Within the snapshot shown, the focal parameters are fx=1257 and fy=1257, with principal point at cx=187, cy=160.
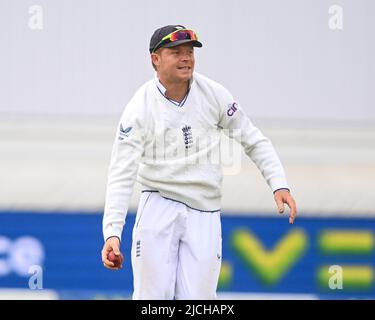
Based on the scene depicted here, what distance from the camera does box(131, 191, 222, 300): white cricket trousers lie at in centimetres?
549

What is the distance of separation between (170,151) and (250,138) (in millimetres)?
410

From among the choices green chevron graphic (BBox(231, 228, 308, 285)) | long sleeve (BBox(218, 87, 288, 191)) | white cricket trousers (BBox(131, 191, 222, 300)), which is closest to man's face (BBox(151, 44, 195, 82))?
long sleeve (BBox(218, 87, 288, 191))

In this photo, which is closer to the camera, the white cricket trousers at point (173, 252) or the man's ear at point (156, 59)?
the white cricket trousers at point (173, 252)

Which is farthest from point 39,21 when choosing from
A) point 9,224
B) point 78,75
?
point 9,224

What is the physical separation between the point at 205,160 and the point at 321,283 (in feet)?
7.29

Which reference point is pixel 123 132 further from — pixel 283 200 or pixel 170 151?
pixel 283 200

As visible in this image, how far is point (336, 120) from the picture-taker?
7.70 m

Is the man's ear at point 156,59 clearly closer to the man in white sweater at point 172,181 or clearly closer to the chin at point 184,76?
the man in white sweater at point 172,181

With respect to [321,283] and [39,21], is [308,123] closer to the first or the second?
→ [321,283]

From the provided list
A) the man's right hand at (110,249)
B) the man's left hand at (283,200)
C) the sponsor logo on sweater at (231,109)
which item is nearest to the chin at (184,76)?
the sponsor logo on sweater at (231,109)

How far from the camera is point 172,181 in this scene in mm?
5508

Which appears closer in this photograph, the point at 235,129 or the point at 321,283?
the point at 235,129

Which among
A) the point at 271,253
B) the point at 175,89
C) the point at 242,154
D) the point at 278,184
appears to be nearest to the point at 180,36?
the point at 175,89

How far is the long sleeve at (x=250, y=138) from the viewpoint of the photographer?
5.64 metres
